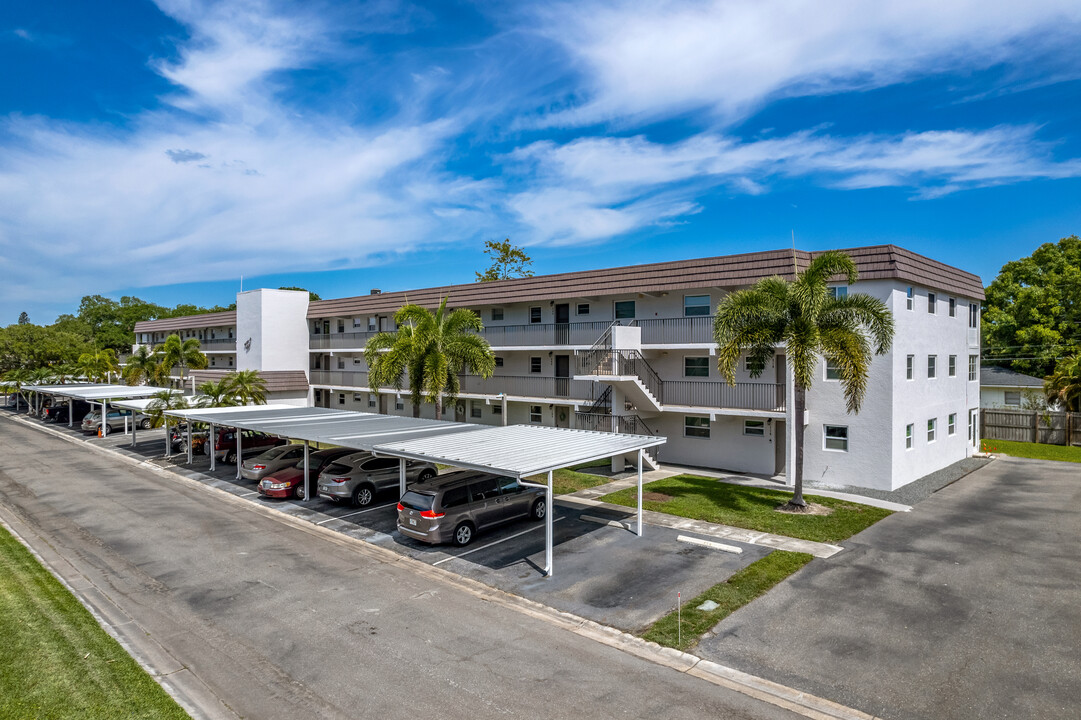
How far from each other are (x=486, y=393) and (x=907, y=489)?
1784cm

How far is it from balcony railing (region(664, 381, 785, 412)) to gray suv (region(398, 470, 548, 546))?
979cm

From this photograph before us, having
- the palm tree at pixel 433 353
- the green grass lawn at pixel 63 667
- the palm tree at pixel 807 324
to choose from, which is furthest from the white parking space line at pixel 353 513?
the palm tree at pixel 807 324

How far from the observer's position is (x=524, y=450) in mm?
15703

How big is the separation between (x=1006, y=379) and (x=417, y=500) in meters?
41.3

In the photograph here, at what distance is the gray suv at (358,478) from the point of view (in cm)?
1904

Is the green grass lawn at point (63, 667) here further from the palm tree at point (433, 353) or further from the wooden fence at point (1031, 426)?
the wooden fence at point (1031, 426)

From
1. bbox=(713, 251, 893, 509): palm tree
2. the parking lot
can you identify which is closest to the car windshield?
the parking lot

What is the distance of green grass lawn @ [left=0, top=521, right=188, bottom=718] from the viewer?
25.6 ft

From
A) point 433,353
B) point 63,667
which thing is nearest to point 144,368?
point 433,353

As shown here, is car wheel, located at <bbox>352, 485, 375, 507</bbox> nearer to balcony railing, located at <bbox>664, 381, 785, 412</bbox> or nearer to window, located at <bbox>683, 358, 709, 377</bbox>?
balcony railing, located at <bbox>664, 381, 785, 412</bbox>

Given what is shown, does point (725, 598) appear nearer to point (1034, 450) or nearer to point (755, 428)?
point (755, 428)

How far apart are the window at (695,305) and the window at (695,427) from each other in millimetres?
4283

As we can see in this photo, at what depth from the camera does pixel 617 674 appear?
29.9 ft

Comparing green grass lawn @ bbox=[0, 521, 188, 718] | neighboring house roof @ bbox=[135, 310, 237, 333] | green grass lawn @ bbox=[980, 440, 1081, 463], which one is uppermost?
neighboring house roof @ bbox=[135, 310, 237, 333]
